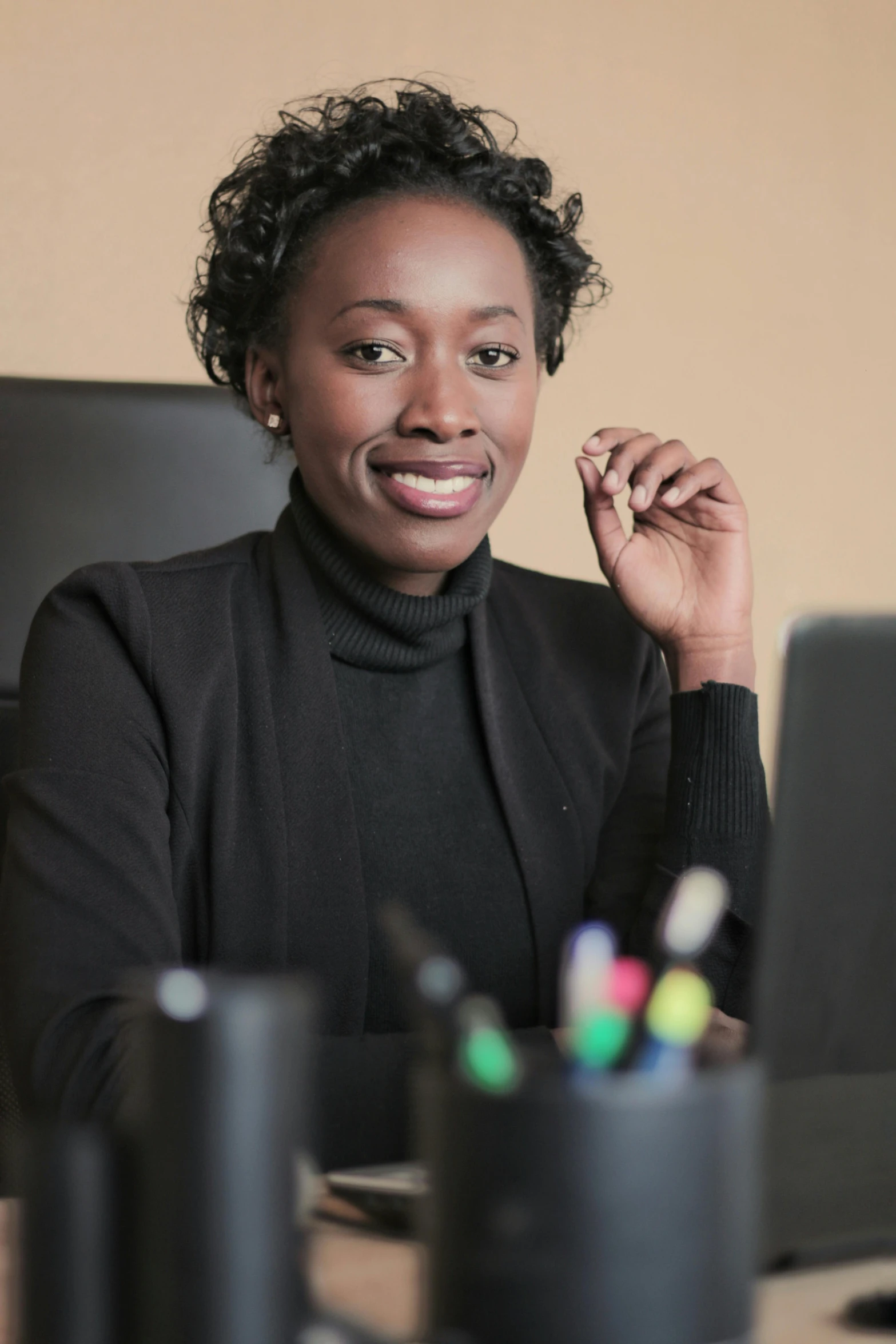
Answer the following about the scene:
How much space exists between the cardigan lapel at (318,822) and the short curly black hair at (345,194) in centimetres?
34

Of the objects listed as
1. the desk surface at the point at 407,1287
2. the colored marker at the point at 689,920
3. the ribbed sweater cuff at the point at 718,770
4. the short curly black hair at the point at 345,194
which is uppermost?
the short curly black hair at the point at 345,194

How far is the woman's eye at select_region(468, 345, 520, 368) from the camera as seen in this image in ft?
4.75

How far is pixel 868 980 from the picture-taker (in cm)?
65

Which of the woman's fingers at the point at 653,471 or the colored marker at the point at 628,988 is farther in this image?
the woman's fingers at the point at 653,471

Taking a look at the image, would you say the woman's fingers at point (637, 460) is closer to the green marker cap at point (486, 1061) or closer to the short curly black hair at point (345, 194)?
the short curly black hair at point (345, 194)

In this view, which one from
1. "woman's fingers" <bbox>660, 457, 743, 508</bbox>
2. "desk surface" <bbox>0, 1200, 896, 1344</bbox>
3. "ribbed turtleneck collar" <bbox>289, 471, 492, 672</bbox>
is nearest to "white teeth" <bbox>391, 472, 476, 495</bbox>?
"ribbed turtleneck collar" <bbox>289, 471, 492, 672</bbox>

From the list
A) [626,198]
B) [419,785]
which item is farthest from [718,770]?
[626,198]

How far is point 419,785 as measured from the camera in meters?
1.46

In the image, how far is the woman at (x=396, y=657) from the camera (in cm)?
131

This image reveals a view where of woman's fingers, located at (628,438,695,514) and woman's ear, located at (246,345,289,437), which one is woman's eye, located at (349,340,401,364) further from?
woman's fingers, located at (628,438,695,514)

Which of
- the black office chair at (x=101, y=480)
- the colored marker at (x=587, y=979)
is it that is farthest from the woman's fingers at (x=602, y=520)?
the colored marker at (x=587, y=979)

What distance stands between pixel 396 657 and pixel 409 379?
27cm

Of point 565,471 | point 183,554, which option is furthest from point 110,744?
point 565,471

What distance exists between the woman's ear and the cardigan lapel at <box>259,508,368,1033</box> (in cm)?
22
